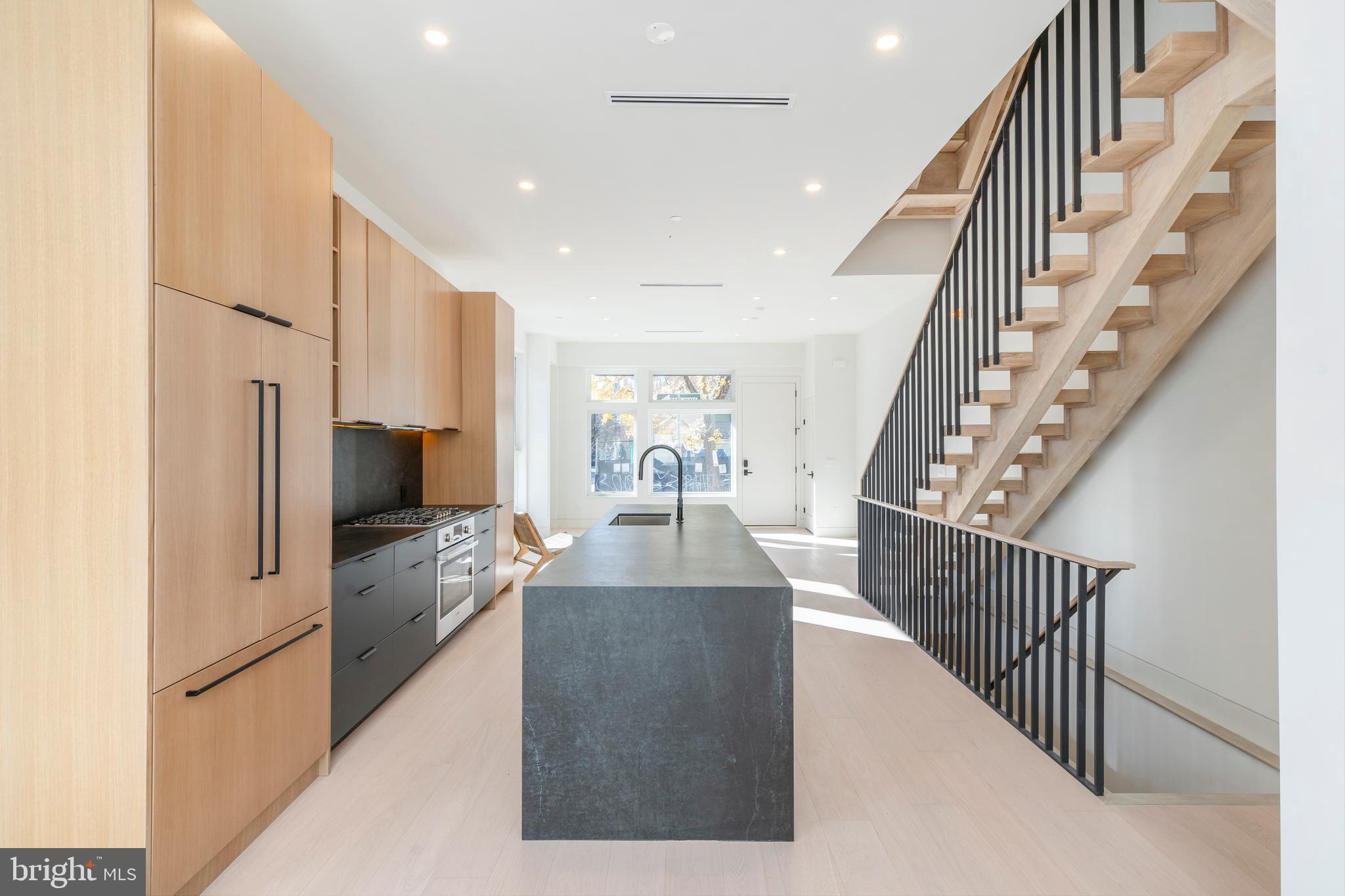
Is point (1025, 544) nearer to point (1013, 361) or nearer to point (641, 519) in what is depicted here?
point (1013, 361)

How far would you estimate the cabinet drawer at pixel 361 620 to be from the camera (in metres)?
2.61

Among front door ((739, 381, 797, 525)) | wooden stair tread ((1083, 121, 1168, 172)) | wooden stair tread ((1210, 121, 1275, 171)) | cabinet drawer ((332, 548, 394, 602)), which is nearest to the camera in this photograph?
wooden stair tread ((1083, 121, 1168, 172))

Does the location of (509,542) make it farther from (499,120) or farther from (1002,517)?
(1002,517)

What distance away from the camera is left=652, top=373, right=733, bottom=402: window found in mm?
9531

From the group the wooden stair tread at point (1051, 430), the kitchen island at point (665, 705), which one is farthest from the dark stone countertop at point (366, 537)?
the wooden stair tread at point (1051, 430)

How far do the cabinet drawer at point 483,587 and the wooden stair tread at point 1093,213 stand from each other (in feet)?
12.7

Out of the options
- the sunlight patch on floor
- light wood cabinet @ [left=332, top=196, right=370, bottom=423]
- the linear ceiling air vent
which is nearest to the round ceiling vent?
the linear ceiling air vent

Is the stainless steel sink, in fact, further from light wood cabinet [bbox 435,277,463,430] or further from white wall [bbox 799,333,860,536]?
white wall [bbox 799,333,860,536]

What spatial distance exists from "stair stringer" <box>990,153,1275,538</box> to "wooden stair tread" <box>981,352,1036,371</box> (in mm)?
602

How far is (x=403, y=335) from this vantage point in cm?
379

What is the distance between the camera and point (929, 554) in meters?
4.02

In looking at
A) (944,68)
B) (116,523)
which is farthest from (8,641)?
(944,68)

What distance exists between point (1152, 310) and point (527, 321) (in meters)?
6.32

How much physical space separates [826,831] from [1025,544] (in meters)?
1.54
